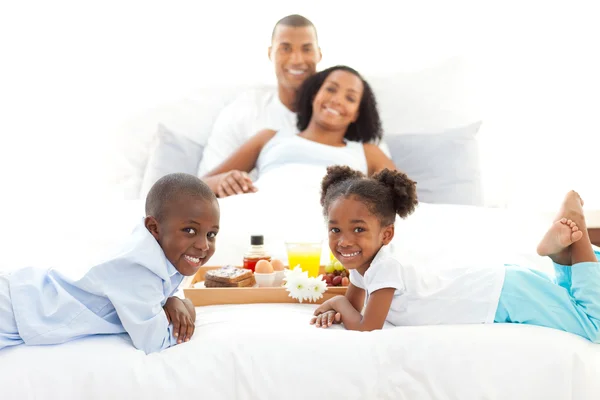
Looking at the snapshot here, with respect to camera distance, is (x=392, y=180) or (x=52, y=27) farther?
(x=52, y=27)

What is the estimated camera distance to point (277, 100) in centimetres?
315

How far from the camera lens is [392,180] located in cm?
168

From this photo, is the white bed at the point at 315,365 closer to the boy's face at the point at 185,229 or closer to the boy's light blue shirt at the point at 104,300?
the boy's light blue shirt at the point at 104,300

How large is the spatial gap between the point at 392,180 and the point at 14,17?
2477 mm

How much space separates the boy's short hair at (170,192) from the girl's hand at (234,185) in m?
0.99

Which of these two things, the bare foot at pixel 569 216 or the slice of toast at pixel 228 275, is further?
the slice of toast at pixel 228 275

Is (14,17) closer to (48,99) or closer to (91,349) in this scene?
(48,99)

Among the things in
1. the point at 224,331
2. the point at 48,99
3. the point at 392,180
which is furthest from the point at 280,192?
the point at 48,99

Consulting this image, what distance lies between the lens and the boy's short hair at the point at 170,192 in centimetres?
147

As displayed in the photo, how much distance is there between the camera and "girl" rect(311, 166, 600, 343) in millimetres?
1516

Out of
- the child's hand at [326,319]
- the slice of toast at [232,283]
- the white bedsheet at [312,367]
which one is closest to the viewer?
the white bedsheet at [312,367]

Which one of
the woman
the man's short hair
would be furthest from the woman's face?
the man's short hair

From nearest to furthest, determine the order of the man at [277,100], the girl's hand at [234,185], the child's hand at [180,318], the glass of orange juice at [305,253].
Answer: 1. the child's hand at [180,318]
2. the glass of orange juice at [305,253]
3. the girl's hand at [234,185]
4. the man at [277,100]

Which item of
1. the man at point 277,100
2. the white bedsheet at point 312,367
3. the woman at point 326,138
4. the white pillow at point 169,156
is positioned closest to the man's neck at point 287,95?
the man at point 277,100
